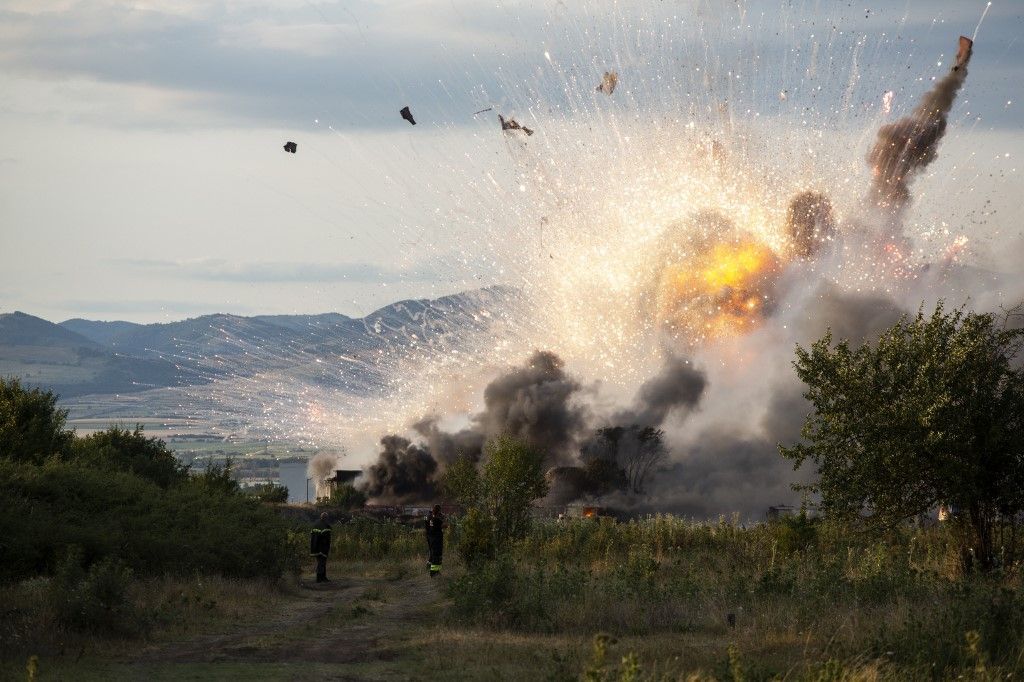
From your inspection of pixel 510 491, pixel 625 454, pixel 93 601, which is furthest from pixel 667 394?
pixel 93 601

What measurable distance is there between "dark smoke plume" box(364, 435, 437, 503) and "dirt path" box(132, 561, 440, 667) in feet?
208

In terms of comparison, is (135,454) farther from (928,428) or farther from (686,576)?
(928,428)

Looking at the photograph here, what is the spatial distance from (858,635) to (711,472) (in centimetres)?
6730

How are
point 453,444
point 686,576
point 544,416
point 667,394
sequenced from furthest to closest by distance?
point 453,444, point 544,416, point 667,394, point 686,576

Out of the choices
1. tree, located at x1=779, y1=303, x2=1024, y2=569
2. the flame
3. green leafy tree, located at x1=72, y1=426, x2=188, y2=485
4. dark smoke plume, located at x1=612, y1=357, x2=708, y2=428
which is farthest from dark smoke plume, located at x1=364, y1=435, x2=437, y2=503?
tree, located at x1=779, y1=303, x2=1024, y2=569

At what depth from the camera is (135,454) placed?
207ft

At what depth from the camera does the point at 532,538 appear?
4431 centimetres

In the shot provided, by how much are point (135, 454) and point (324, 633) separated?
4141cm

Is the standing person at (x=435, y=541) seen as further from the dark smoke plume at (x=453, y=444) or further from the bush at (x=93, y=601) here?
the dark smoke plume at (x=453, y=444)

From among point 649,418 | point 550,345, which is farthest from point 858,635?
point 550,345

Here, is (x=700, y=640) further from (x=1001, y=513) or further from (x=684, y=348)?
(x=684, y=348)

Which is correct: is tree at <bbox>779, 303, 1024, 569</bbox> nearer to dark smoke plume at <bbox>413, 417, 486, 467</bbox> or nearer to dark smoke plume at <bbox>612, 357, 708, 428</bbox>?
dark smoke plume at <bbox>612, 357, 708, 428</bbox>

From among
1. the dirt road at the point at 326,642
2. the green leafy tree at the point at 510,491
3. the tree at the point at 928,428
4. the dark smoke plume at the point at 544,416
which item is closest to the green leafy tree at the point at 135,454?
the green leafy tree at the point at 510,491

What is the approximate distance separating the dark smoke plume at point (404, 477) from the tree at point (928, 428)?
2781 inches
